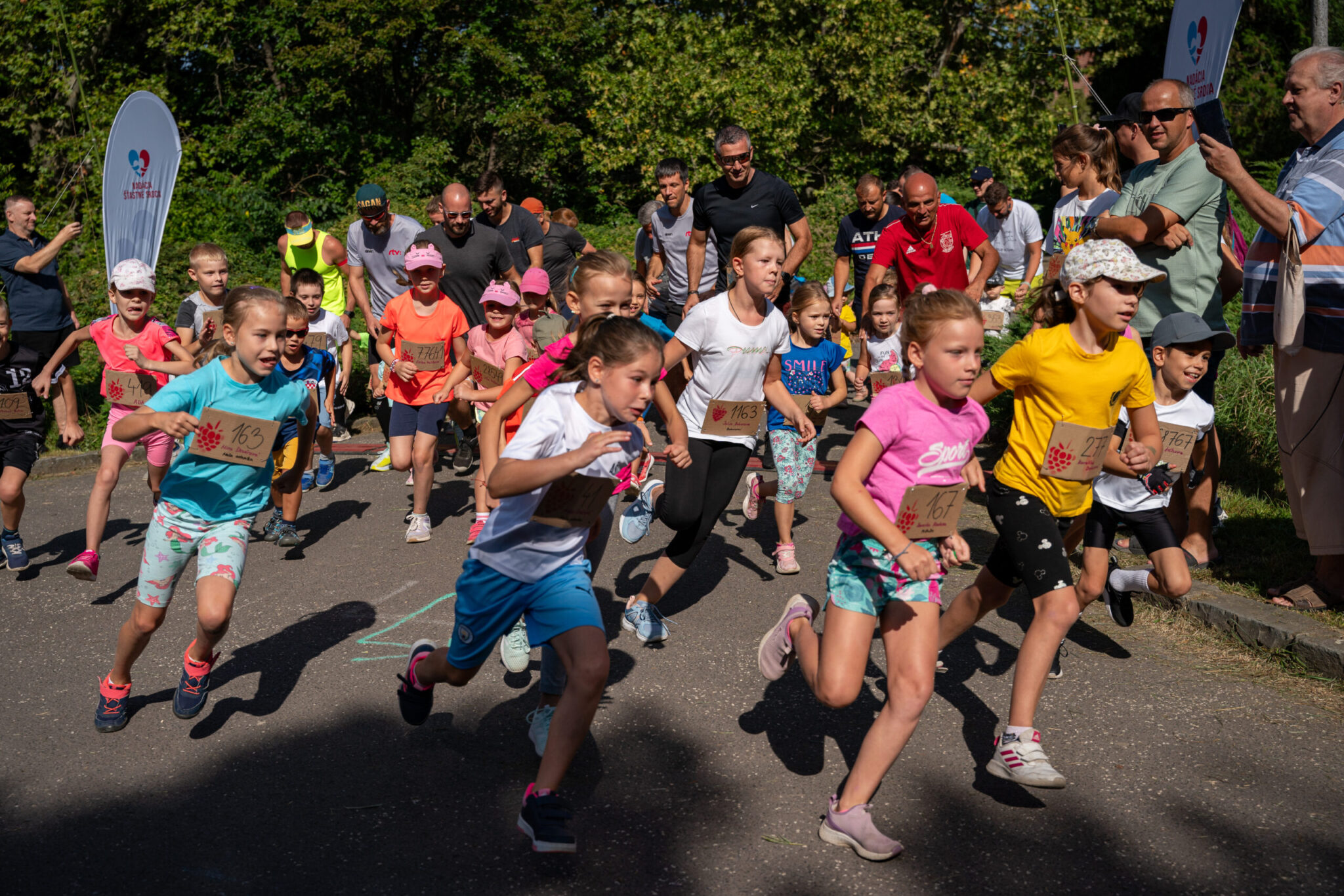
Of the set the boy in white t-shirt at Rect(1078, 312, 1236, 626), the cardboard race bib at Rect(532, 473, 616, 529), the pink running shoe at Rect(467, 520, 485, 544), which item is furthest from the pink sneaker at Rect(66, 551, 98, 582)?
the boy in white t-shirt at Rect(1078, 312, 1236, 626)

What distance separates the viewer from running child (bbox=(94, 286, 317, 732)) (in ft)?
13.9

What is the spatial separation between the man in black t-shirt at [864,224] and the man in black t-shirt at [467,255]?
2977 millimetres

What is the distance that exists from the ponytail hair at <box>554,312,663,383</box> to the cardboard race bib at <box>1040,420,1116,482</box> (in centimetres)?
152

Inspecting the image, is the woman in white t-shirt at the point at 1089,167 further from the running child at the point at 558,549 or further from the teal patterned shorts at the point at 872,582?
the running child at the point at 558,549

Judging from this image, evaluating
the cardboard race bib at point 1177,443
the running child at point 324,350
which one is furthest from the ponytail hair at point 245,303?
the running child at point 324,350

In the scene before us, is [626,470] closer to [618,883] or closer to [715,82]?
[618,883]

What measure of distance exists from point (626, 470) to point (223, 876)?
81.4 inches

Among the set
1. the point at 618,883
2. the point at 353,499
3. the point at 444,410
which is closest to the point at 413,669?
the point at 618,883

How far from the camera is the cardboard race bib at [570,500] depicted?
3.46 m

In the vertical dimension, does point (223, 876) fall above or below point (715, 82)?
below

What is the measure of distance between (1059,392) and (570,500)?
1.87m

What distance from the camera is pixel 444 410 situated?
23.7 ft

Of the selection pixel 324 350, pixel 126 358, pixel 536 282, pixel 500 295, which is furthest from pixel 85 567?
pixel 324 350

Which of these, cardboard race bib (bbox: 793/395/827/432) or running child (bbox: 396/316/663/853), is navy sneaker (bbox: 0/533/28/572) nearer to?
running child (bbox: 396/316/663/853)
